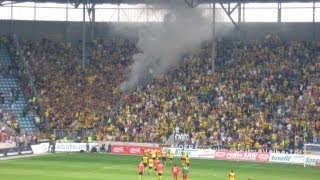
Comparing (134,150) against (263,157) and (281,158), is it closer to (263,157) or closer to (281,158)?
(263,157)

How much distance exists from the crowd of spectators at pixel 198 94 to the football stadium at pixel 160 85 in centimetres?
12

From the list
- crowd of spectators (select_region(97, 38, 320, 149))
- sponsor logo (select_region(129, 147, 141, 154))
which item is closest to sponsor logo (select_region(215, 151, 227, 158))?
crowd of spectators (select_region(97, 38, 320, 149))

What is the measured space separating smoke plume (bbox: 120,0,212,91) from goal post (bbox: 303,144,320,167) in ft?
65.0

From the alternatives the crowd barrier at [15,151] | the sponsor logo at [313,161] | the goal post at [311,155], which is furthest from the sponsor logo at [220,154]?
the crowd barrier at [15,151]

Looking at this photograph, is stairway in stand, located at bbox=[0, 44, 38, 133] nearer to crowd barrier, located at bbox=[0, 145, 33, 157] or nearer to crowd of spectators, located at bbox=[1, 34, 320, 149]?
crowd of spectators, located at bbox=[1, 34, 320, 149]

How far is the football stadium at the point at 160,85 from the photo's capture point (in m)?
54.1

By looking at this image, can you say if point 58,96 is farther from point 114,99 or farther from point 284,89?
point 284,89

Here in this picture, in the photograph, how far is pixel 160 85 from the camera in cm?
6506

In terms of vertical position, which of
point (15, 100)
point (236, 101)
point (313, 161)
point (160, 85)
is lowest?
point (313, 161)

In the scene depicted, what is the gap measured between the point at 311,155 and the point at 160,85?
742 inches

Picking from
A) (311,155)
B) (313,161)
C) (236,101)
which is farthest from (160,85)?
(313,161)

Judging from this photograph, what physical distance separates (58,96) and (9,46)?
29.4 feet

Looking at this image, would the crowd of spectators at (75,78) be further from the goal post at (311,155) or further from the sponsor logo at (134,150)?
the goal post at (311,155)

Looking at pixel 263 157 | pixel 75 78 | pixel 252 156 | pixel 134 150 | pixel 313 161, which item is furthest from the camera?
pixel 75 78
